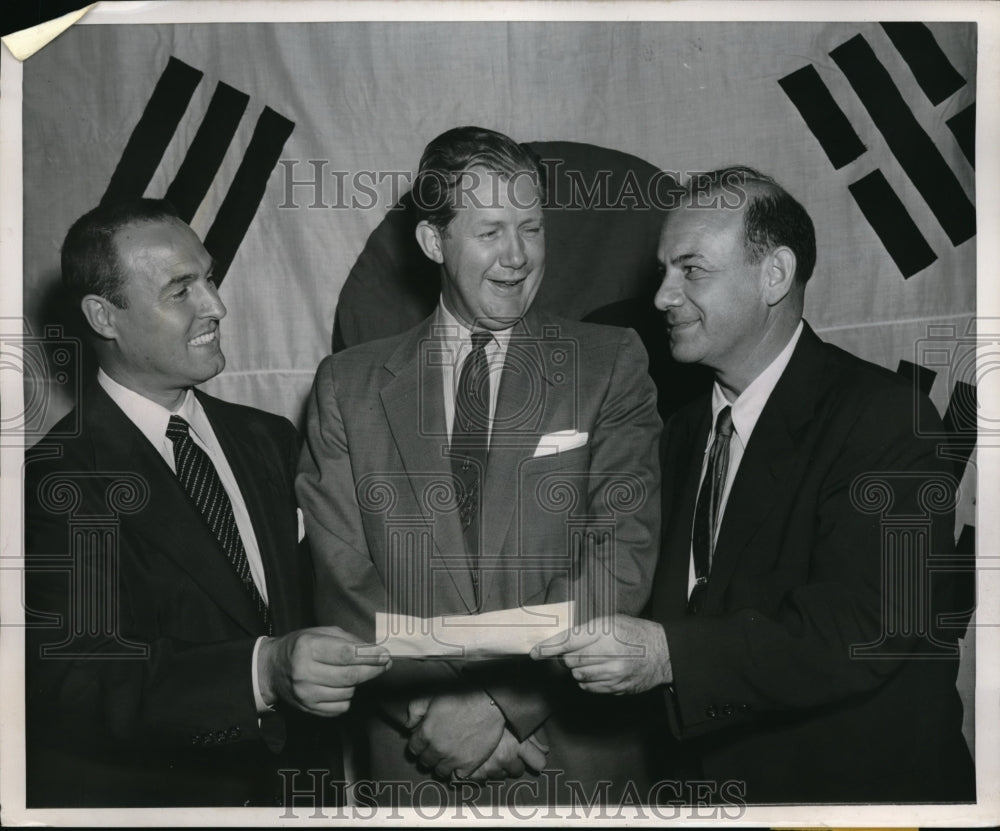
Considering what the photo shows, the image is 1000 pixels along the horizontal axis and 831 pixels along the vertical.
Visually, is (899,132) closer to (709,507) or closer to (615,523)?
(709,507)

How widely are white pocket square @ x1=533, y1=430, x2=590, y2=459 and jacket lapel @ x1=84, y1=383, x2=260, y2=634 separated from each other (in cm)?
64

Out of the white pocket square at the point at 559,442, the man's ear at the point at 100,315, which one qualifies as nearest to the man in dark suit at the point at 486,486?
the white pocket square at the point at 559,442

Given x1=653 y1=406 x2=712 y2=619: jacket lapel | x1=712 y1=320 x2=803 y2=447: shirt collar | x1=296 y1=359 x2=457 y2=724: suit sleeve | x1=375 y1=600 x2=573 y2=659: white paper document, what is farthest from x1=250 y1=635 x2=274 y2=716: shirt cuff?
x1=712 y1=320 x2=803 y2=447: shirt collar

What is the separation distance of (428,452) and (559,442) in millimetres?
251

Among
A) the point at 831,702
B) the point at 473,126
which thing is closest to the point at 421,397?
the point at 473,126

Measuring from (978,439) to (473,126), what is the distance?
118cm

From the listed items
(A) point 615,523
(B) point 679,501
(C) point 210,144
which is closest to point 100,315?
(C) point 210,144

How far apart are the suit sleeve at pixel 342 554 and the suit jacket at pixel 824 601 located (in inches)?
19.6

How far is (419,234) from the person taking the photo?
213 cm

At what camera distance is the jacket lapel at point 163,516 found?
2.09 meters

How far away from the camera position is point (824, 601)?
2.07 meters

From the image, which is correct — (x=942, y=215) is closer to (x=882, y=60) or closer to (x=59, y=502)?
(x=882, y=60)

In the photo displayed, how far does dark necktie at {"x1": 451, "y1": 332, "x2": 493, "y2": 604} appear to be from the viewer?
2098 millimetres

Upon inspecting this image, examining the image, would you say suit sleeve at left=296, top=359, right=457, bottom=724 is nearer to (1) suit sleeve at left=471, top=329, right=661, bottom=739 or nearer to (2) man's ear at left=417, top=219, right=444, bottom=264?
(1) suit sleeve at left=471, top=329, right=661, bottom=739
